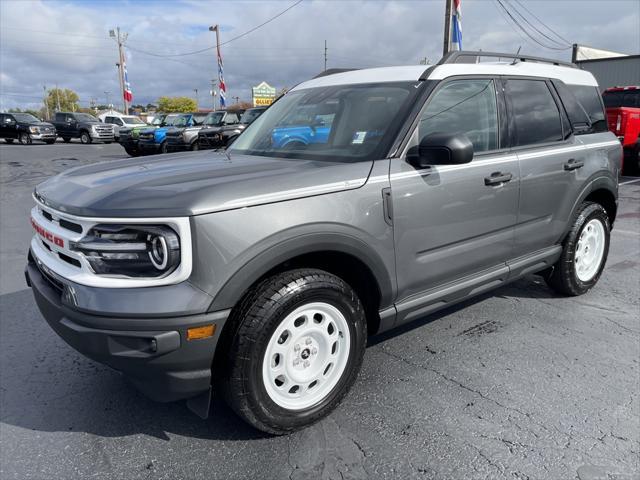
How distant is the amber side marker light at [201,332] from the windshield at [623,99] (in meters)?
14.0

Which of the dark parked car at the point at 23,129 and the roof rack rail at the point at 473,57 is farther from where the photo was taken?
the dark parked car at the point at 23,129

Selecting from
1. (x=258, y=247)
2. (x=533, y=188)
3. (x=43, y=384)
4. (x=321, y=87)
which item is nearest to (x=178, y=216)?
(x=258, y=247)

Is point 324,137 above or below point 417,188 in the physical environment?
above

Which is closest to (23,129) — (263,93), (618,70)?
(263,93)

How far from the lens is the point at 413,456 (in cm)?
240

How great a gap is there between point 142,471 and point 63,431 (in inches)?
23.1

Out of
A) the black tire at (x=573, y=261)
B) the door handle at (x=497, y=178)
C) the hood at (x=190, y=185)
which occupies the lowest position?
the black tire at (x=573, y=261)

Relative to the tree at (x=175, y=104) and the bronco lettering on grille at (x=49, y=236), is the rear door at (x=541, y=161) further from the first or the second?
the tree at (x=175, y=104)

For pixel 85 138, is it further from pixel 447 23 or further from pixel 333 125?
pixel 333 125

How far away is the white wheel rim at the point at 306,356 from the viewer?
96.1 inches

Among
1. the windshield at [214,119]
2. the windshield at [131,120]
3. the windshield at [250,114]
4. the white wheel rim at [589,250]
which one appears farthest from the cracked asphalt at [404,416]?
the windshield at [131,120]

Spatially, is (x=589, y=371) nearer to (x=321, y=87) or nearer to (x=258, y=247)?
(x=258, y=247)

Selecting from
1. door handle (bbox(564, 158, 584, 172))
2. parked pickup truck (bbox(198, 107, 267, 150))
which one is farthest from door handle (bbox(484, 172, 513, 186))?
parked pickup truck (bbox(198, 107, 267, 150))

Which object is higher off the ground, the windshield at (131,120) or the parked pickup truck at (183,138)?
the windshield at (131,120)
